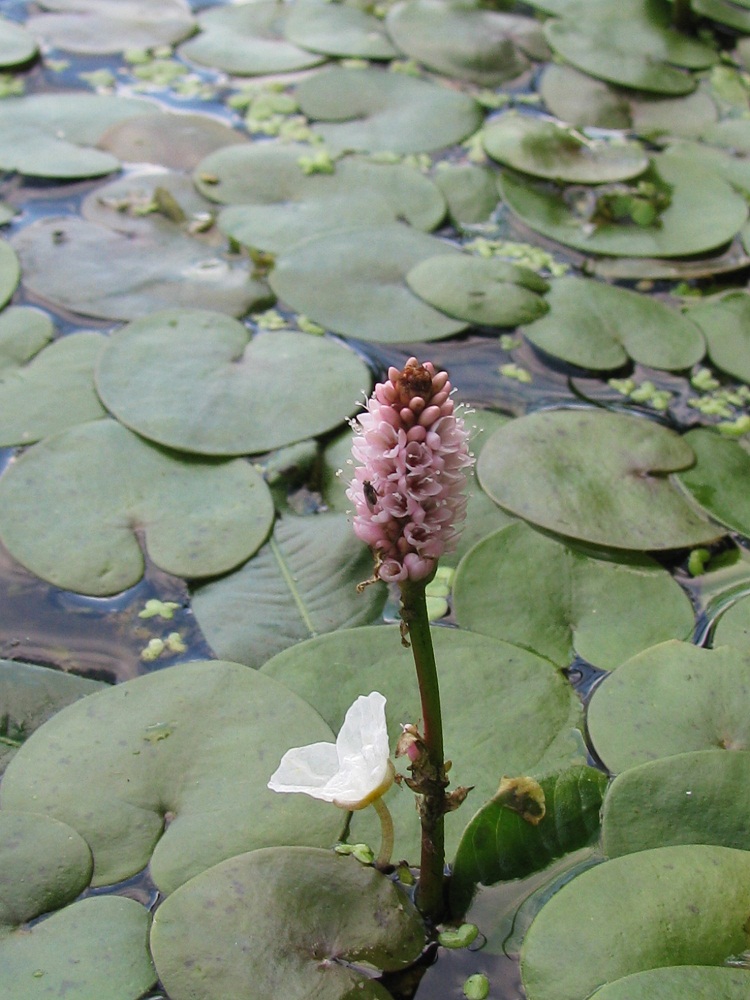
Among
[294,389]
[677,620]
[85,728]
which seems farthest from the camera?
[294,389]

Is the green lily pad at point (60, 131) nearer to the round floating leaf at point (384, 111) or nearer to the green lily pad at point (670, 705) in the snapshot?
the round floating leaf at point (384, 111)

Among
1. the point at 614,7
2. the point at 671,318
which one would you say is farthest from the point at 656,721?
the point at 614,7

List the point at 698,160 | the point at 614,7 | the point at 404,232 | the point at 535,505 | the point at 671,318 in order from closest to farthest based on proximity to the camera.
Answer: the point at 535,505, the point at 671,318, the point at 404,232, the point at 698,160, the point at 614,7

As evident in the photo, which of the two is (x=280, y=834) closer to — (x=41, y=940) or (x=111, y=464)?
(x=41, y=940)

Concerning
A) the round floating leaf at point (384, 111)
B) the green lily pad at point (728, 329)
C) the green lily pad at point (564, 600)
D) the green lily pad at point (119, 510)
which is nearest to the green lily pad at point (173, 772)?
the green lily pad at point (119, 510)

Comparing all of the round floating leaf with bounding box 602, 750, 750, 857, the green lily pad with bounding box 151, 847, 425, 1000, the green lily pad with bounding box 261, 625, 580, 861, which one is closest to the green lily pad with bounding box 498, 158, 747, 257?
the green lily pad with bounding box 261, 625, 580, 861

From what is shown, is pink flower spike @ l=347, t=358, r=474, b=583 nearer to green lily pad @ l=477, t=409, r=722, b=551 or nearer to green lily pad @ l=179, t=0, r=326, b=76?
green lily pad @ l=477, t=409, r=722, b=551

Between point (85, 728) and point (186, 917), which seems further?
point (85, 728)

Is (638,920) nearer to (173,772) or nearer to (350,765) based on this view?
(350,765)
